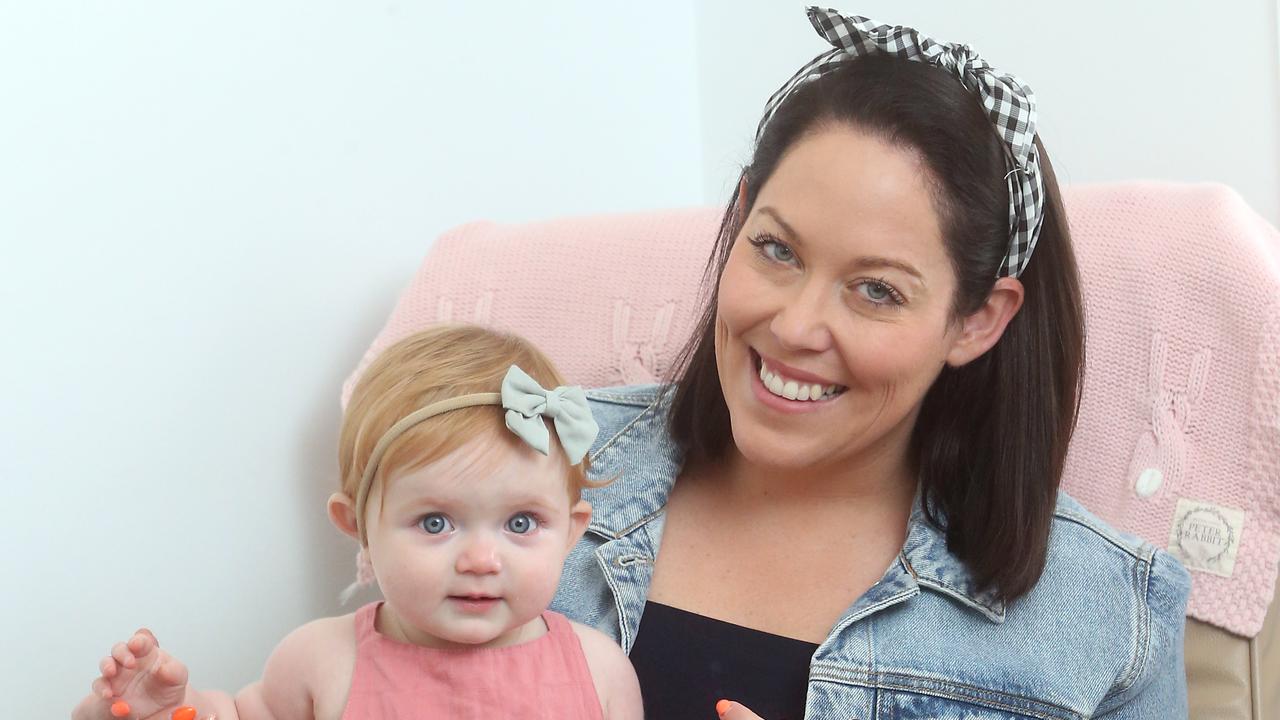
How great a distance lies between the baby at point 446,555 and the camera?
3.95 feet

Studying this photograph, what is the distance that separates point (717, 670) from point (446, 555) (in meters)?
0.42

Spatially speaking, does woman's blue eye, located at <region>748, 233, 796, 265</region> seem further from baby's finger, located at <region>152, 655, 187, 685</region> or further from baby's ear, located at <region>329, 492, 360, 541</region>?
baby's finger, located at <region>152, 655, 187, 685</region>

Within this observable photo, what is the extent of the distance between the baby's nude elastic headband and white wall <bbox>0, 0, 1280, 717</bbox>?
2.39ft

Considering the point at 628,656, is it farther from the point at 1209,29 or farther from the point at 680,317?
the point at 1209,29

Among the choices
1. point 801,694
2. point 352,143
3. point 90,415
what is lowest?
point 801,694

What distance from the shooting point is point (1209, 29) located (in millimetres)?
2045

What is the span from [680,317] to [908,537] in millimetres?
531

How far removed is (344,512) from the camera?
131 centimetres

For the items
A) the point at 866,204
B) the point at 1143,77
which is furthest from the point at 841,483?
Result: the point at 1143,77

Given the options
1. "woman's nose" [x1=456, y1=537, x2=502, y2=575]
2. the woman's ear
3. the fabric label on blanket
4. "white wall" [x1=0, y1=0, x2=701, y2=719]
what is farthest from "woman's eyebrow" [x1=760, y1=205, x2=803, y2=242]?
"white wall" [x1=0, y1=0, x2=701, y2=719]

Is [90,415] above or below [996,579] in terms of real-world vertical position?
above

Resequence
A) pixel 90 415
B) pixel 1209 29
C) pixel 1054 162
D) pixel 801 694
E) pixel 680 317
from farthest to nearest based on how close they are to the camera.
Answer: pixel 1054 162 → pixel 1209 29 → pixel 680 317 → pixel 90 415 → pixel 801 694

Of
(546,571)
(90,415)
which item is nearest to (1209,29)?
(546,571)

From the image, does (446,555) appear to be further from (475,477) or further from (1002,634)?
(1002,634)
